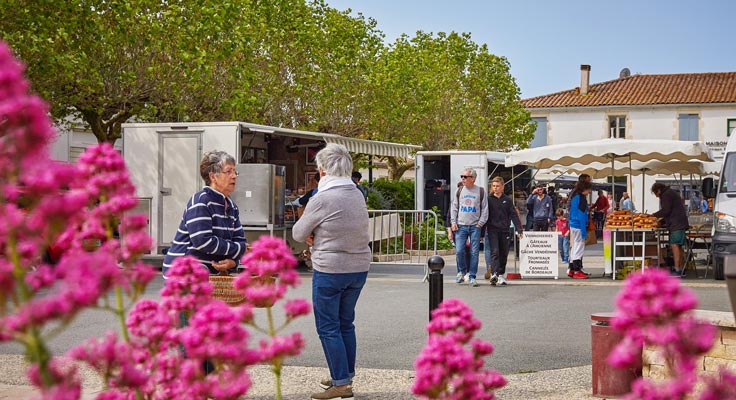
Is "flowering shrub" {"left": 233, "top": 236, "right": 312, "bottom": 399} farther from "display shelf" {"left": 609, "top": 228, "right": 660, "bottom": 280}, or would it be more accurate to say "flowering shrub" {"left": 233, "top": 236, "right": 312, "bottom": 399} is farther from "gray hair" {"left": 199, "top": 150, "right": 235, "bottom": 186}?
"display shelf" {"left": 609, "top": 228, "right": 660, "bottom": 280}

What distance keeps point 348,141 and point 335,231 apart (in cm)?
1724

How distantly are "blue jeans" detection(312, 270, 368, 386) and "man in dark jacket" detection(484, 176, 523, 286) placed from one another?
1012 cm

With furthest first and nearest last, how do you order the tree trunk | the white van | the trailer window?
the tree trunk
the trailer window
the white van

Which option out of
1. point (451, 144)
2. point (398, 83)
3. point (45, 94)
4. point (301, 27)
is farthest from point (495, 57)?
point (45, 94)

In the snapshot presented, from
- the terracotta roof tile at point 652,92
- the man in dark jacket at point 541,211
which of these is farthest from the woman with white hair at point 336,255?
the terracotta roof tile at point 652,92

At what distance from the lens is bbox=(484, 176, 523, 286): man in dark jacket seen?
678 inches

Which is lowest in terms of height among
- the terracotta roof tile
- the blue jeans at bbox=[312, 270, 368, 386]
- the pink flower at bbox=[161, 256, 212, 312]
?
the blue jeans at bbox=[312, 270, 368, 386]

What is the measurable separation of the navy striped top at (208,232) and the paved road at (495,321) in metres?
2.64

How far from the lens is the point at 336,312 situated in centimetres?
707

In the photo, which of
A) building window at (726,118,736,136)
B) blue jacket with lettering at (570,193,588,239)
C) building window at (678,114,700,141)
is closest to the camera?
blue jacket with lettering at (570,193,588,239)

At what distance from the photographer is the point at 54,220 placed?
1564 mm

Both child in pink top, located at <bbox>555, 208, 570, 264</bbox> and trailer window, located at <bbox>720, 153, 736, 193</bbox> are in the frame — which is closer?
trailer window, located at <bbox>720, 153, 736, 193</bbox>

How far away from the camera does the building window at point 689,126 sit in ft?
230

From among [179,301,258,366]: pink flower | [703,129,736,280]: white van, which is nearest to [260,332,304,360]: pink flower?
[179,301,258,366]: pink flower
